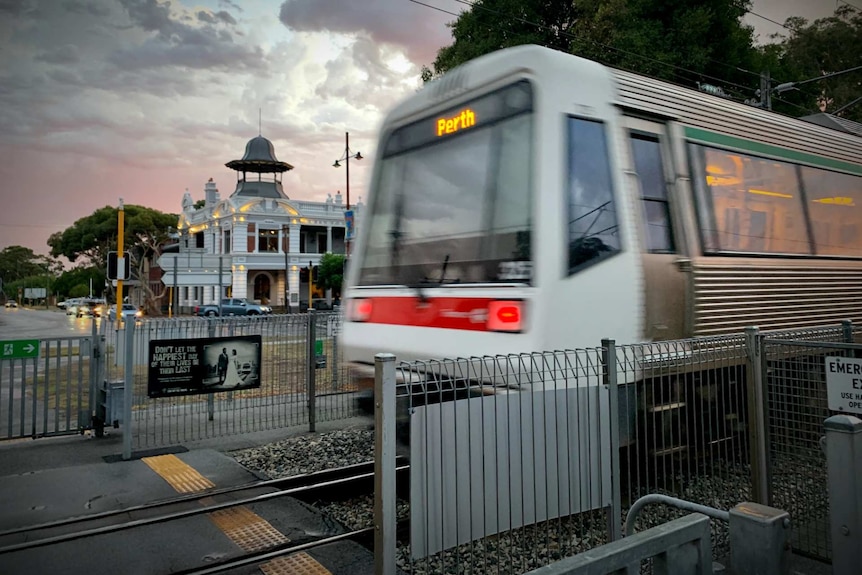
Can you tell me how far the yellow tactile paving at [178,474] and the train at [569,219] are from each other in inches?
74.5

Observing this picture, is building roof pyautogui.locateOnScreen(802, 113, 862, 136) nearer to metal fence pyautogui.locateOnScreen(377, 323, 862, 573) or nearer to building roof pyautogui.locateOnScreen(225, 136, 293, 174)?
metal fence pyautogui.locateOnScreen(377, 323, 862, 573)

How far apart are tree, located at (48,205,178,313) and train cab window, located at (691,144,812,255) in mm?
53898

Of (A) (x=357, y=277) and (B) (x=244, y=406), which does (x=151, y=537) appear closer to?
(A) (x=357, y=277)

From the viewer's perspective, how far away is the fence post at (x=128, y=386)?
6.66 metres

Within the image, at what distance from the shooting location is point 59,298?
102 meters

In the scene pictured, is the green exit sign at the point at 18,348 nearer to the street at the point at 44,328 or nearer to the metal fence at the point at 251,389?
the metal fence at the point at 251,389

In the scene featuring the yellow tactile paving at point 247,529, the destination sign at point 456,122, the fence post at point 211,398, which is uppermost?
the destination sign at point 456,122

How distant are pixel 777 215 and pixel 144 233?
60.6 meters

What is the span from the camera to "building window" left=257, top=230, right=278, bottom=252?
5472 cm

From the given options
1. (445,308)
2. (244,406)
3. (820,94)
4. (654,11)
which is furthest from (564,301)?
(820,94)

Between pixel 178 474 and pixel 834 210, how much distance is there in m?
8.12

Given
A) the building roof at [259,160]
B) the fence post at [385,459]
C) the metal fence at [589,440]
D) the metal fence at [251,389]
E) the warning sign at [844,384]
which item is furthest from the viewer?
the building roof at [259,160]

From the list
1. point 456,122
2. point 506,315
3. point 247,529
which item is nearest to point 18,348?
point 247,529

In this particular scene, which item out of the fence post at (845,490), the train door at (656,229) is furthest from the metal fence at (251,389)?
the fence post at (845,490)
